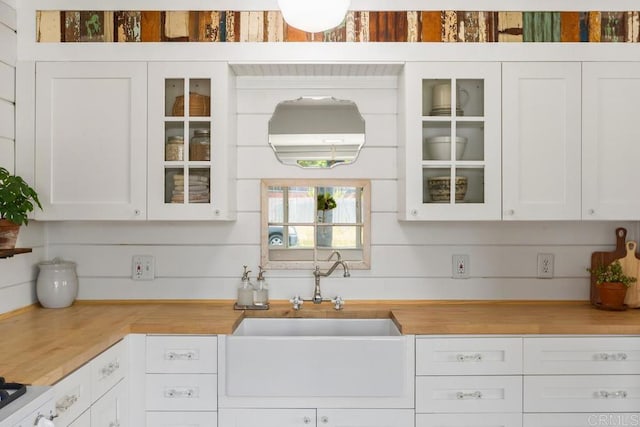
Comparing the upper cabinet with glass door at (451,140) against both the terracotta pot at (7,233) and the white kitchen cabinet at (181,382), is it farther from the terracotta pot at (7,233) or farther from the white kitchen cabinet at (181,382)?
the terracotta pot at (7,233)

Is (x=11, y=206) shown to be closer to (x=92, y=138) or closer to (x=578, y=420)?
(x=92, y=138)

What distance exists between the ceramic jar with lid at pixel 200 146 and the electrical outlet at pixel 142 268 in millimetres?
647

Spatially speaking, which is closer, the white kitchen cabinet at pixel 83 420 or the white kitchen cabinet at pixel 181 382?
the white kitchen cabinet at pixel 83 420

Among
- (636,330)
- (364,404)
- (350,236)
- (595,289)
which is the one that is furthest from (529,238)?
(364,404)

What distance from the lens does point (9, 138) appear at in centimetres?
238

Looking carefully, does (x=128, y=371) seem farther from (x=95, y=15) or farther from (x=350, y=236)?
(x=95, y=15)

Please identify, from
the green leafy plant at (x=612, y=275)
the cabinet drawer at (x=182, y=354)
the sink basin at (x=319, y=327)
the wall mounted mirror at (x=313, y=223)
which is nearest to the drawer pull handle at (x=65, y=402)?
the cabinet drawer at (x=182, y=354)

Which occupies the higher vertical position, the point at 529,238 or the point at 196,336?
the point at 529,238

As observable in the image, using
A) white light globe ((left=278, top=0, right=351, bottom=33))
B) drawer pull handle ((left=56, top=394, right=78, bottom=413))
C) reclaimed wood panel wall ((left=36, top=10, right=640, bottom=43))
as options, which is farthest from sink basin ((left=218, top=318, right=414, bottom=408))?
reclaimed wood panel wall ((left=36, top=10, right=640, bottom=43))

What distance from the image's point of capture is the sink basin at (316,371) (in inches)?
84.9

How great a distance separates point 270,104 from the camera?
8.95 feet

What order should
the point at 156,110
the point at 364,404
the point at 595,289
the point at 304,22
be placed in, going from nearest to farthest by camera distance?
the point at 304,22 → the point at 364,404 → the point at 156,110 → the point at 595,289

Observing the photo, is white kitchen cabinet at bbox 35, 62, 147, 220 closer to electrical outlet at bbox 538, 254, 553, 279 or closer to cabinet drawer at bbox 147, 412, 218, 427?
cabinet drawer at bbox 147, 412, 218, 427

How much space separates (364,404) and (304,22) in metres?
1.50
